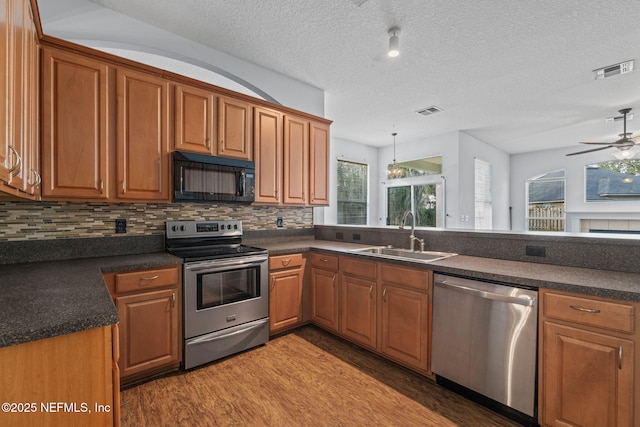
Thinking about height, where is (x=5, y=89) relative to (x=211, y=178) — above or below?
above

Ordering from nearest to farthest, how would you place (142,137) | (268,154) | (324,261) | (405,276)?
(405,276) → (142,137) → (324,261) → (268,154)

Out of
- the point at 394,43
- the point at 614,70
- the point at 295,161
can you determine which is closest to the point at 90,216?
the point at 295,161

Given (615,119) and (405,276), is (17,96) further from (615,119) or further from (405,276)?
(615,119)

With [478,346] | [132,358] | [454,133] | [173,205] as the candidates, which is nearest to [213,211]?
[173,205]

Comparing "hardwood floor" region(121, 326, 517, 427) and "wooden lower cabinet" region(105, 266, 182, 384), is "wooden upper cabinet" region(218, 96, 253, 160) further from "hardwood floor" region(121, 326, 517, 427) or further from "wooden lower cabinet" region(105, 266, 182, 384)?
"hardwood floor" region(121, 326, 517, 427)

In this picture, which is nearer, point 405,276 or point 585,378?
point 585,378

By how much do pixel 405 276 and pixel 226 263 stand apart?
4.76ft

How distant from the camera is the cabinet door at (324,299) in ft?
9.34

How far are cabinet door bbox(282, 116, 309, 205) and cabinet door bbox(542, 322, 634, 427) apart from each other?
2.47 m

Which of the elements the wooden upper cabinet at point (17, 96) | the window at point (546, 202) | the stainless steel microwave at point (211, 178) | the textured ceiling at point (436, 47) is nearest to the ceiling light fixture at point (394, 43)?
the textured ceiling at point (436, 47)

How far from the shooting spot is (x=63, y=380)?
0.95 metres

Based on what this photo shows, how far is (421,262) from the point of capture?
2.17 meters

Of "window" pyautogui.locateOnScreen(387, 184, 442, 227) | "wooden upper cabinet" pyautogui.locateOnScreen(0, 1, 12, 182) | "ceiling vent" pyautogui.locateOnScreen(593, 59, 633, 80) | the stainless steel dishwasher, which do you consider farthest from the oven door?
"window" pyautogui.locateOnScreen(387, 184, 442, 227)

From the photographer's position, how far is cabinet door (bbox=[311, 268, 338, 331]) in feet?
9.34
